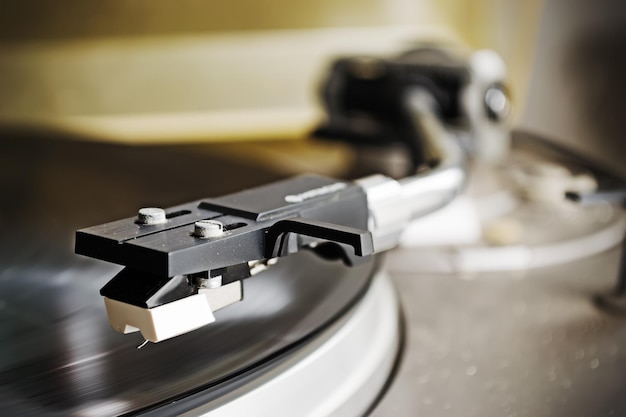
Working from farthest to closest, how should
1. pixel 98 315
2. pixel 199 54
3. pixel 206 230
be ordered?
pixel 199 54 < pixel 98 315 < pixel 206 230

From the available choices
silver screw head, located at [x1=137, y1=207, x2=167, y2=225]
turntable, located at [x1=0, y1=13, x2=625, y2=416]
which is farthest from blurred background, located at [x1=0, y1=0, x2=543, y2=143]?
silver screw head, located at [x1=137, y1=207, x2=167, y2=225]

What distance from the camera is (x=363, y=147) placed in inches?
42.8

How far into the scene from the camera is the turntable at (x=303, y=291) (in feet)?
1.25

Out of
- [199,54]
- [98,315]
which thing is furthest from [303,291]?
[199,54]

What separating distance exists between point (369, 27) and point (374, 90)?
1.09ft

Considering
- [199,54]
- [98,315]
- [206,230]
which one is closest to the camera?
[206,230]

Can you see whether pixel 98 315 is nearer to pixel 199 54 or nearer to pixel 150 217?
pixel 150 217

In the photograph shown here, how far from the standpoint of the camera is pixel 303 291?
0.54 meters

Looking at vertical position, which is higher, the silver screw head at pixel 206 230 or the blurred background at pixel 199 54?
the silver screw head at pixel 206 230

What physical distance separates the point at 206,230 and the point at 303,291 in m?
0.19

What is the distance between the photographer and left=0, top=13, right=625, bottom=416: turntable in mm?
382

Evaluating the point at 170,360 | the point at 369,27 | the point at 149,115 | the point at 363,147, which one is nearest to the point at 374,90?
the point at 363,147

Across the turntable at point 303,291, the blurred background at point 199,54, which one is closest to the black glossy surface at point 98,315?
the turntable at point 303,291

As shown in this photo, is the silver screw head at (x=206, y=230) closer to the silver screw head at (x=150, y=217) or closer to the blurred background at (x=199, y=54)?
the silver screw head at (x=150, y=217)
